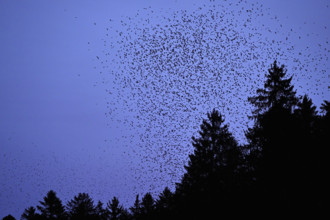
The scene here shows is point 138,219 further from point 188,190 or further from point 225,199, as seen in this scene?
point 225,199

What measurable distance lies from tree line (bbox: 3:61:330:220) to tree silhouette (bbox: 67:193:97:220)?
25143 mm

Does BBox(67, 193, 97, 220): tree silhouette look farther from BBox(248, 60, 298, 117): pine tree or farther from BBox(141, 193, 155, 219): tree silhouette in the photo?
BBox(248, 60, 298, 117): pine tree

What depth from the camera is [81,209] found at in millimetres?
45469

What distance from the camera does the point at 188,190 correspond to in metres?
22.9

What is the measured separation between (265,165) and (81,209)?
39.7 m

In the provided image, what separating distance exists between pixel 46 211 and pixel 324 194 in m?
44.2

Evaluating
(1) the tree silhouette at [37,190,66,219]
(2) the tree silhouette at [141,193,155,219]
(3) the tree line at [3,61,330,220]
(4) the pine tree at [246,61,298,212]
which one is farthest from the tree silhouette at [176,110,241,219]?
(1) the tree silhouette at [37,190,66,219]

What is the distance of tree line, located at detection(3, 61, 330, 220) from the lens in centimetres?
1373

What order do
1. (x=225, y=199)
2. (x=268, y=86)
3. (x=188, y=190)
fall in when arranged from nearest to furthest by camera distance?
(x=225, y=199)
(x=268, y=86)
(x=188, y=190)

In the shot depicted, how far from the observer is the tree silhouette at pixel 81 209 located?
45.2 metres

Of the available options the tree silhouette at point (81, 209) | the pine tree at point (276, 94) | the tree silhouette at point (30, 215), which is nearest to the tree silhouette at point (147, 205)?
the tree silhouette at point (81, 209)

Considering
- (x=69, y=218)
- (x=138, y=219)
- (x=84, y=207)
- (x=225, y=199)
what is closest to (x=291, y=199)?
(x=225, y=199)

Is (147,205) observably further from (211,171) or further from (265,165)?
(265,165)

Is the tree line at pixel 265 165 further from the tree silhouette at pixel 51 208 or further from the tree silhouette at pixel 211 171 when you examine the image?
the tree silhouette at pixel 51 208
